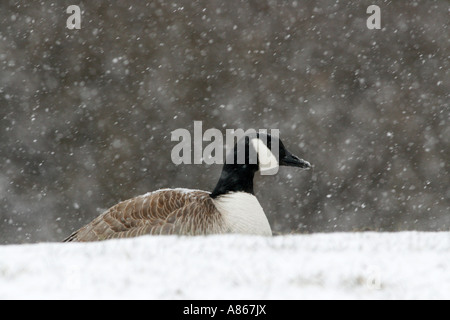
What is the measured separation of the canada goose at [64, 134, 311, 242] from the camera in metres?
7.44

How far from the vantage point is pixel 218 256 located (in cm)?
573

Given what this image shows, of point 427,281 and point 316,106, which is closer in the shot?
point 427,281

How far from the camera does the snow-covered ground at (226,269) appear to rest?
4.97 metres

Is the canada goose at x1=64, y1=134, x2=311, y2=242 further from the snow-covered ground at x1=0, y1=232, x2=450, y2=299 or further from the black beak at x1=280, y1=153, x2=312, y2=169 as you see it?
the snow-covered ground at x1=0, y1=232, x2=450, y2=299

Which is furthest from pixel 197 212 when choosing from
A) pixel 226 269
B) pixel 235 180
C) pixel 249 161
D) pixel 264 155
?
pixel 226 269

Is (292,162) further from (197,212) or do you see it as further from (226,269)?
(226,269)

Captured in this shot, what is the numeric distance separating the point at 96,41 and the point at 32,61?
1367mm

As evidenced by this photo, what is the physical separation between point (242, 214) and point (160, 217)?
2.56ft

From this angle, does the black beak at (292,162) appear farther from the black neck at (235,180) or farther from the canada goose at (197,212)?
the black neck at (235,180)

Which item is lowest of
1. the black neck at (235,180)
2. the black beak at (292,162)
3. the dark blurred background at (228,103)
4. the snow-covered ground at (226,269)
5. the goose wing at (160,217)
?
the snow-covered ground at (226,269)

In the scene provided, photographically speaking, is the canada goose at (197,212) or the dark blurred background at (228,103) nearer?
the canada goose at (197,212)

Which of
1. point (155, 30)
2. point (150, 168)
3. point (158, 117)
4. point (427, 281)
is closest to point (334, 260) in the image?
point (427, 281)

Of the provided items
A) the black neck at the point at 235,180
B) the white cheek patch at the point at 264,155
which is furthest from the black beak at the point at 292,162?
the black neck at the point at 235,180

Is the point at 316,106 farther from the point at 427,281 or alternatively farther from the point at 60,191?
the point at 427,281
